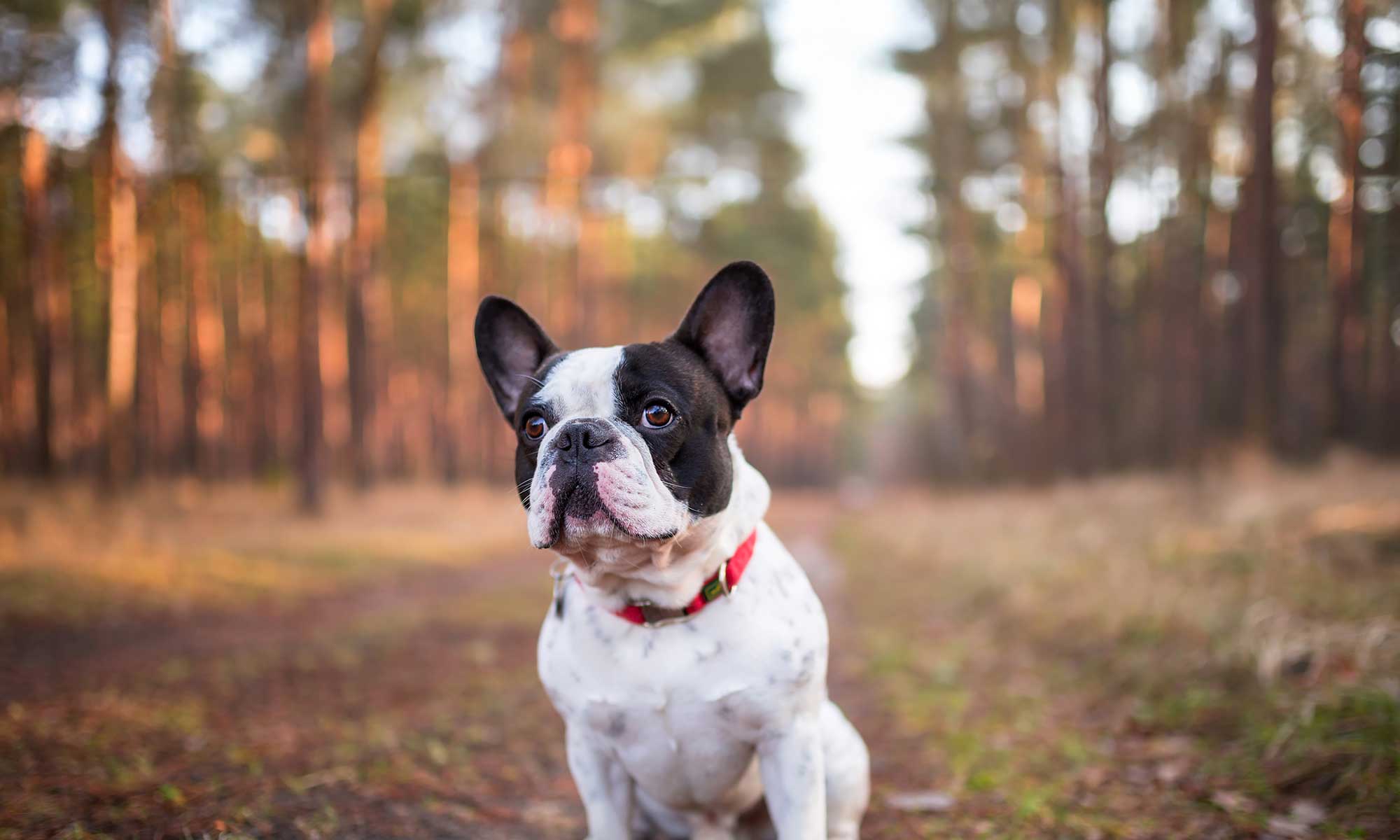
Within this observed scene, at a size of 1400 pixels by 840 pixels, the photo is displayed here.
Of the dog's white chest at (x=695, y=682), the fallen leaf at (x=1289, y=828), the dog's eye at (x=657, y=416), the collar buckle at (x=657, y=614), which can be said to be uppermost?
the dog's eye at (x=657, y=416)

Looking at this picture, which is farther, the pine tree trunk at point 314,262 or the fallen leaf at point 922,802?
the pine tree trunk at point 314,262

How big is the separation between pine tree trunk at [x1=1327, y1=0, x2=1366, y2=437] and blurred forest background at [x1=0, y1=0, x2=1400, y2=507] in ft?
0.20

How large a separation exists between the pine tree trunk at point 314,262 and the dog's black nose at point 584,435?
1239 centimetres

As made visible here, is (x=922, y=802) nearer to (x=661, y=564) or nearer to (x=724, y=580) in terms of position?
(x=724, y=580)

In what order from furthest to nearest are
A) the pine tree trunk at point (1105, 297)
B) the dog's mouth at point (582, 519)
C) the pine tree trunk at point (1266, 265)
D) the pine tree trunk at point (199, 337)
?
the pine tree trunk at point (199, 337) < the pine tree trunk at point (1105, 297) < the pine tree trunk at point (1266, 265) < the dog's mouth at point (582, 519)

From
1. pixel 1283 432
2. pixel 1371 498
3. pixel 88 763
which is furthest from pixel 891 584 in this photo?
pixel 88 763

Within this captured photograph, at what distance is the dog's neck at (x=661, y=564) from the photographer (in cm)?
250

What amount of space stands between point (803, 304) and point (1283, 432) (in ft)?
63.7

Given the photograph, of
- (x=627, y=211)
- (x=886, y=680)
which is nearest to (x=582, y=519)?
(x=886, y=680)

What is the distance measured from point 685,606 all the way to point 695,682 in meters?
0.22

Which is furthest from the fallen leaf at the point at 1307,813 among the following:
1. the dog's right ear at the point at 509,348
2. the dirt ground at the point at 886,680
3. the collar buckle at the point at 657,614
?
the dog's right ear at the point at 509,348

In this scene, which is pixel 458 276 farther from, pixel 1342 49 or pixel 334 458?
pixel 1342 49

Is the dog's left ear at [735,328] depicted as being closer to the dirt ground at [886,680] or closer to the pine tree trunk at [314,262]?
the dirt ground at [886,680]

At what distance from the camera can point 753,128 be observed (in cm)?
2664
